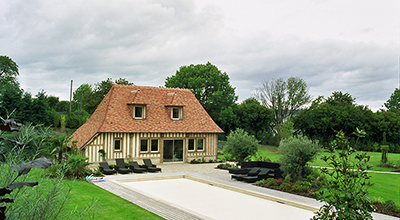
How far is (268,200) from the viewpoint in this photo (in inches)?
478

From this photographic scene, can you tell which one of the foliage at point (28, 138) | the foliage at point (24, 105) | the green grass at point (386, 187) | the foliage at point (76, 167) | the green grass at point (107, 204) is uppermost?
the foliage at point (24, 105)

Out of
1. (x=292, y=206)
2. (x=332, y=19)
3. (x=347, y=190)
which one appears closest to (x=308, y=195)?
(x=292, y=206)

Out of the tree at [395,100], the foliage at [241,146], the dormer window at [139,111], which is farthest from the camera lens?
the tree at [395,100]

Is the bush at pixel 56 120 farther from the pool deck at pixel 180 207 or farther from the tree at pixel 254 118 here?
the tree at pixel 254 118

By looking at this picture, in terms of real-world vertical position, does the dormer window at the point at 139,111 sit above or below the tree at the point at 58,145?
above

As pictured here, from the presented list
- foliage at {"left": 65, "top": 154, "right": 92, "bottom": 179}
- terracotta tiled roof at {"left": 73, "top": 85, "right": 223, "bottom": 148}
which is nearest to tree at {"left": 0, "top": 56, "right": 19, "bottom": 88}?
terracotta tiled roof at {"left": 73, "top": 85, "right": 223, "bottom": 148}

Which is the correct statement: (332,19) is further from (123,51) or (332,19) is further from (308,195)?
(123,51)

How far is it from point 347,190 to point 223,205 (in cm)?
620

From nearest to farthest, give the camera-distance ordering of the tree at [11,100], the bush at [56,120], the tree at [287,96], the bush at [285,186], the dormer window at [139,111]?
the bush at [285,186], the dormer window at [139,111], the tree at [11,100], the bush at [56,120], the tree at [287,96]

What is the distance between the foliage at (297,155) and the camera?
1452 cm

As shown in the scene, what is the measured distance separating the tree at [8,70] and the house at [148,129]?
101 ft

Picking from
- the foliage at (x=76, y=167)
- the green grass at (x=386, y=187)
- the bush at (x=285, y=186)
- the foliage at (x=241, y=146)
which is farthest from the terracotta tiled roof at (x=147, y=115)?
the green grass at (x=386, y=187)

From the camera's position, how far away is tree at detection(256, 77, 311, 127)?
5231 cm

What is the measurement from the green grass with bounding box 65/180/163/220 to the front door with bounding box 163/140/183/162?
11002mm
